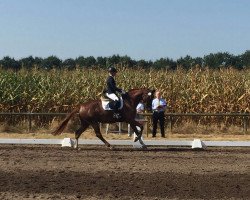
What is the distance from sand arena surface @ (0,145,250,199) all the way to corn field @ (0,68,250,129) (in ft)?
29.2

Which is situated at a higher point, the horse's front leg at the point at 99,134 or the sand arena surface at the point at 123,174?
the horse's front leg at the point at 99,134

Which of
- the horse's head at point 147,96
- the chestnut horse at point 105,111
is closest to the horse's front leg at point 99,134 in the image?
the chestnut horse at point 105,111

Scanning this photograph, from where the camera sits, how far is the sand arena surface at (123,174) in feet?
28.5

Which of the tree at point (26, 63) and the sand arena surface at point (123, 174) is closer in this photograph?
the sand arena surface at point (123, 174)

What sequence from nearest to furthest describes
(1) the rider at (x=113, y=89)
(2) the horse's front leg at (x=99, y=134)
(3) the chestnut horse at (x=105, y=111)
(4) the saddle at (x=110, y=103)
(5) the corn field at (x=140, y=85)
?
(1) the rider at (x=113, y=89) < (2) the horse's front leg at (x=99, y=134) < (4) the saddle at (x=110, y=103) < (3) the chestnut horse at (x=105, y=111) < (5) the corn field at (x=140, y=85)

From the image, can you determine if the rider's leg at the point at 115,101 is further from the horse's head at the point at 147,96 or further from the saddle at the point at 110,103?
the horse's head at the point at 147,96

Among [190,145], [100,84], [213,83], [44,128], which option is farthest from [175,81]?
[190,145]

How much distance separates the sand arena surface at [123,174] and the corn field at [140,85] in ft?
29.2

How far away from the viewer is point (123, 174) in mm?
10562

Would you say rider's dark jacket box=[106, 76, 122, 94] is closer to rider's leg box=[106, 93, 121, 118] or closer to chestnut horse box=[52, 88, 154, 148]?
rider's leg box=[106, 93, 121, 118]

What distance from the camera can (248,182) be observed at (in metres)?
9.73

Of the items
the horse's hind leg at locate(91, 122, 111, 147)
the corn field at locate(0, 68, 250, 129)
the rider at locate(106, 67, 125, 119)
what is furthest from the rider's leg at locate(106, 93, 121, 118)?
the corn field at locate(0, 68, 250, 129)

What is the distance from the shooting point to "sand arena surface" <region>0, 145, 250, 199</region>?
8680 mm

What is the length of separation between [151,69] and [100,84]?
2.95 m
